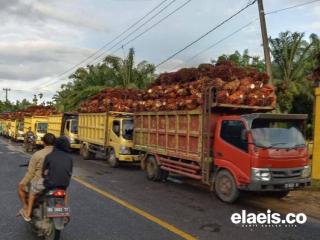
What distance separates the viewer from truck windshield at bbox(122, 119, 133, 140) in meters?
18.0

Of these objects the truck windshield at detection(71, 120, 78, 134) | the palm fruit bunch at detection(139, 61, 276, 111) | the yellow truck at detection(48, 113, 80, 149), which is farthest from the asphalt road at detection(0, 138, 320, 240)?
the truck windshield at detection(71, 120, 78, 134)

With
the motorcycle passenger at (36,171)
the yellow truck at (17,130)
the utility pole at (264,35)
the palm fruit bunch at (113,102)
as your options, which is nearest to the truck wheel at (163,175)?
the utility pole at (264,35)

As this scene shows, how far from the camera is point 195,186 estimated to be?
13.0 metres

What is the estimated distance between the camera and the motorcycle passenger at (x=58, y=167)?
21.3 ft

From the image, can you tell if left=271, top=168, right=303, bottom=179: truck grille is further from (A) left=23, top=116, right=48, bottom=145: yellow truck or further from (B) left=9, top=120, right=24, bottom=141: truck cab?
(B) left=9, top=120, right=24, bottom=141: truck cab

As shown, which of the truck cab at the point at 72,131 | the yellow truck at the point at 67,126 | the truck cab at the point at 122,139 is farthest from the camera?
the yellow truck at the point at 67,126

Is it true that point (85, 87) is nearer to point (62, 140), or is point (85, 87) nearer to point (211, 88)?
point (211, 88)

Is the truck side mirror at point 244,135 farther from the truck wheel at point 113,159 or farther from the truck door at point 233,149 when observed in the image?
the truck wheel at point 113,159

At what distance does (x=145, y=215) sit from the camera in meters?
8.71

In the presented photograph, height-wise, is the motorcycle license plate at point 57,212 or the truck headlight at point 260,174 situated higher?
the truck headlight at point 260,174

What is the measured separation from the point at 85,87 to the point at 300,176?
28.0 meters

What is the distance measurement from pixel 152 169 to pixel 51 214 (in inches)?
323

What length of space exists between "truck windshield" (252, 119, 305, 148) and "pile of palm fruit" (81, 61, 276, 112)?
1369 millimetres

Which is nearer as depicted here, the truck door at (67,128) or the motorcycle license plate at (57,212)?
the motorcycle license plate at (57,212)
